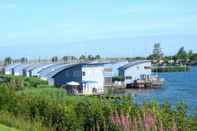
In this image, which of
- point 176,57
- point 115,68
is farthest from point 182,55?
point 115,68

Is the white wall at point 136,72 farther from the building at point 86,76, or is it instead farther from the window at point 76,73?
the window at point 76,73

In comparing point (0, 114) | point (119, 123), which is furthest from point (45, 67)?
point (119, 123)

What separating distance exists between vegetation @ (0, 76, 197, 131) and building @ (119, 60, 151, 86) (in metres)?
67.6

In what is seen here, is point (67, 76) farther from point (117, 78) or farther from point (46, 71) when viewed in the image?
point (117, 78)

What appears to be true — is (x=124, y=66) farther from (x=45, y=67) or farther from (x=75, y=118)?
(x=75, y=118)

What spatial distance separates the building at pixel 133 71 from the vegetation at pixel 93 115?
67577mm

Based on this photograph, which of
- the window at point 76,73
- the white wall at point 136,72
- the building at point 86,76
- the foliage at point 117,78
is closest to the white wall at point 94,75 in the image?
the building at point 86,76

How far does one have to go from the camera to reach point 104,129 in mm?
10672

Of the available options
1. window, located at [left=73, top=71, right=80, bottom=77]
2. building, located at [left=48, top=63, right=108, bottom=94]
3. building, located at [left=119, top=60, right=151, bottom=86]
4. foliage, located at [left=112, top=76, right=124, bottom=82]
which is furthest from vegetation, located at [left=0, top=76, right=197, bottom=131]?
building, located at [left=119, top=60, right=151, bottom=86]

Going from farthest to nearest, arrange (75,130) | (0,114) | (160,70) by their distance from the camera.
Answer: (160,70) → (0,114) → (75,130)

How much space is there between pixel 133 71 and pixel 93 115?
238 ft

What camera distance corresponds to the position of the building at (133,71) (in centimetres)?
8312

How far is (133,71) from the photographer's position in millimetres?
83750

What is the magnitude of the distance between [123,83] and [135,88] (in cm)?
227
